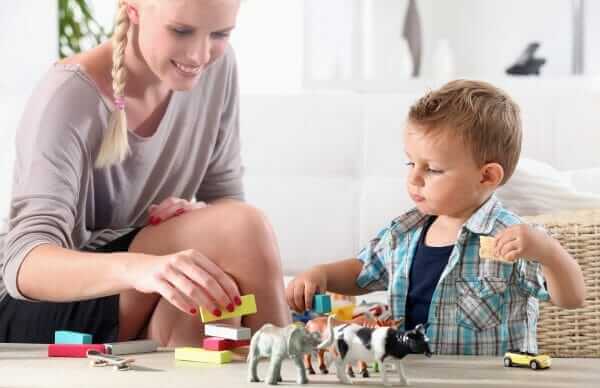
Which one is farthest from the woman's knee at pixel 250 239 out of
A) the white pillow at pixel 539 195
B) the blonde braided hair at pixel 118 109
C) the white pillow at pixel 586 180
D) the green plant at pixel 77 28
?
the green plant at pixel 77 28

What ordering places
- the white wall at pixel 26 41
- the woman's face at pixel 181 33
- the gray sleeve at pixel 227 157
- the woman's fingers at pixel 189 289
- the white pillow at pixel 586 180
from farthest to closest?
the white wall at pixel 26 41 → the white pillow at pixel 586 180 → the gray sleeve at pixel 227 157 → the woman's face at pixel 181 33 → the woman's fingers at pixel 189 289

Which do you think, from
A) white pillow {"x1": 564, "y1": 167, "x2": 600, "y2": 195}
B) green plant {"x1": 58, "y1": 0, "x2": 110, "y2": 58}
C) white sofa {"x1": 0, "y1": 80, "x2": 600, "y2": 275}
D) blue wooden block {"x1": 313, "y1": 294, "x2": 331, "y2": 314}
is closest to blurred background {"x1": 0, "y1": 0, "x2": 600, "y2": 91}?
green plant {"x1": 58, "y1": 0, "x2": 110, "y2": 58}

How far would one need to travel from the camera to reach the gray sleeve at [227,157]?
1.96 metres

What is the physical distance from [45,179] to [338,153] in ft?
3.09

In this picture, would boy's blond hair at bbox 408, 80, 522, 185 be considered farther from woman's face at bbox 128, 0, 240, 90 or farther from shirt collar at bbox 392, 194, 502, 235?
woman's face at bbox 128, 0, 240, 90

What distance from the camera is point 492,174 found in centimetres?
155

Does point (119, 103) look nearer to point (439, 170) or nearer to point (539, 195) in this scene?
point (439, 170)

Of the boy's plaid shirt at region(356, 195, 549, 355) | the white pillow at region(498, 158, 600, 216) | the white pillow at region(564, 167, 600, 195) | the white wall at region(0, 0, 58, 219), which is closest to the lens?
the boy's plaid shirt at region(356, 195, 549, 355)

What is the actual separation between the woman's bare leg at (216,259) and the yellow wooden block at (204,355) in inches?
6.3

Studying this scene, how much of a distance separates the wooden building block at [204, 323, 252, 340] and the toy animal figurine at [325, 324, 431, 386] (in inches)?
8.2

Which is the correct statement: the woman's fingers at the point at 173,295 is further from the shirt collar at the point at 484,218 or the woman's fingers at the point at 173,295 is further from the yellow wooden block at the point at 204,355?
the shirt collar at the point at 484,218

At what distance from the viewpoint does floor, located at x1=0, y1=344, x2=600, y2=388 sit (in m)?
1.21

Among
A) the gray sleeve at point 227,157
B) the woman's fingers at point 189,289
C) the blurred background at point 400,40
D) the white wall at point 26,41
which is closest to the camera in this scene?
the woman's fingers at point 189,289

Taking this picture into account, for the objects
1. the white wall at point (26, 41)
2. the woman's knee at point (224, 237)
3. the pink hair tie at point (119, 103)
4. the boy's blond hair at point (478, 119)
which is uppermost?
the white wall at point (26, 41)
